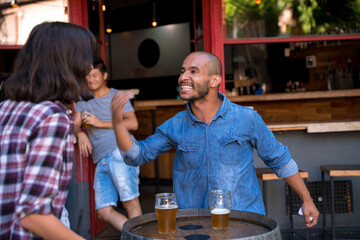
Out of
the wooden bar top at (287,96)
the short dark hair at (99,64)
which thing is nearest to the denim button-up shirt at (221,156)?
the short dark hair at (99,64)

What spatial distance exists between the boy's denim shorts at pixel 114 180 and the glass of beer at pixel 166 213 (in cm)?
190

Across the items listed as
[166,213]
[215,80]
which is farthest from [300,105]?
[166,213]

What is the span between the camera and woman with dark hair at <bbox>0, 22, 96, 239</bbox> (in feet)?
3.99

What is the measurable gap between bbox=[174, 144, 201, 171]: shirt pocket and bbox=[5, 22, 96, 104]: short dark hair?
975 mm

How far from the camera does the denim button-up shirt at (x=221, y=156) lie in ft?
7.32

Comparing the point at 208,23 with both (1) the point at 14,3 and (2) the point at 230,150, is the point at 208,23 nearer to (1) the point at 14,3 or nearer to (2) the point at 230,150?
(1) the point at 14,3

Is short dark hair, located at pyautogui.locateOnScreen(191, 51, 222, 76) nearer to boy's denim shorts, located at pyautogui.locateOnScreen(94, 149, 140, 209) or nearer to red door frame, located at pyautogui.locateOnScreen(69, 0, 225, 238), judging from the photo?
boy's denim shorts, located at pyautogui.locateOnScreen(94, 149, 140, 209)

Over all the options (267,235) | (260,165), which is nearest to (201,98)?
(267,235)

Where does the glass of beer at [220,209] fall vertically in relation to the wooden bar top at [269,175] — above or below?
above

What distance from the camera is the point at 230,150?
2258 millimetres

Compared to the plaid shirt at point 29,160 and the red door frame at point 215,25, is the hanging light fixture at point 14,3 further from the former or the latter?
the plaid shirt at point 29,160

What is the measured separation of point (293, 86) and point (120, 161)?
530 cm

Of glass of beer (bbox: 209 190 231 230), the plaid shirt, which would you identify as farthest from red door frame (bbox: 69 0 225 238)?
the plaid shirt

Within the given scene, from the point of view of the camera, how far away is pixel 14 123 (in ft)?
4.11
